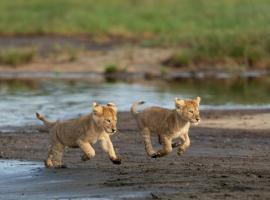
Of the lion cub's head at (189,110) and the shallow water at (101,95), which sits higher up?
the lion cub's head at (189,110)

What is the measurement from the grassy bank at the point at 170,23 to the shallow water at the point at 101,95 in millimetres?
3740

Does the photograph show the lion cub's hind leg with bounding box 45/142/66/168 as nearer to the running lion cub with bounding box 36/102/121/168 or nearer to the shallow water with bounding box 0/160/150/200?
the running lion cub with bounding box 36/102/121/168

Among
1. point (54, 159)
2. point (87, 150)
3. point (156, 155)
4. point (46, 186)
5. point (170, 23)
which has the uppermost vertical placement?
point (170, 23)

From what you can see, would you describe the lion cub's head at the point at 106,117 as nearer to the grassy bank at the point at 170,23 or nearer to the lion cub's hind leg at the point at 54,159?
the lion cub's hind leg at the point at 54,159

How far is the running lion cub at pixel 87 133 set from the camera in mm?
12094

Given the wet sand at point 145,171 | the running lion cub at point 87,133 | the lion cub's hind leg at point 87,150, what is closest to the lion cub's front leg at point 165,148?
the wet sand at point 145,171

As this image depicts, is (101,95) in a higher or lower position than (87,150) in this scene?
lower

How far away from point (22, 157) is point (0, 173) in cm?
161

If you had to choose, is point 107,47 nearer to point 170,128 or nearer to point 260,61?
point 260,61

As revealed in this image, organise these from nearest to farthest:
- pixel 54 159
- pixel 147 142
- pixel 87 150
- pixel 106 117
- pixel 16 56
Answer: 1. pixel 106 117
2. pixel 87 150
3. pixel 54 159
4. pixel 147 142
5. pixel 16 56

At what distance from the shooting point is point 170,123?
13133mm

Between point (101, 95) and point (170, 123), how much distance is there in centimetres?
1220

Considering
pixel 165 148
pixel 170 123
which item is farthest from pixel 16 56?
pixel 165 148

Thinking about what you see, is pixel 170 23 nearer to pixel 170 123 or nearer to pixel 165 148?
pixel 170 123
